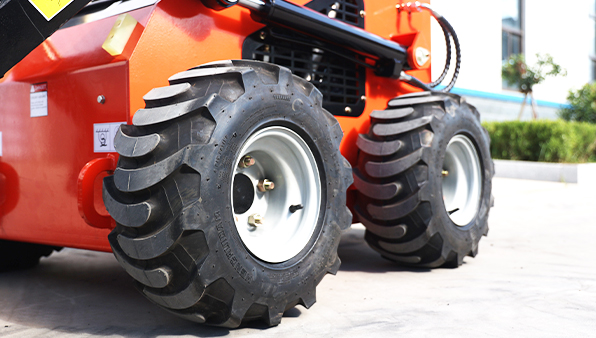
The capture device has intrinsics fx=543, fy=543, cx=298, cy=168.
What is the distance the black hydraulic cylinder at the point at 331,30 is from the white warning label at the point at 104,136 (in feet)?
2.79

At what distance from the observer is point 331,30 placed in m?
3.07

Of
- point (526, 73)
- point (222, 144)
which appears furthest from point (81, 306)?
point (526, 73)

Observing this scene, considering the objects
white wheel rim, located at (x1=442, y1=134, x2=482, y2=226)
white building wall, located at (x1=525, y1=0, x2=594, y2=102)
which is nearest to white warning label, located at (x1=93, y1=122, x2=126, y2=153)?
white wheel rim, located at (x1=442, y1=134, x2=482, y2=226)

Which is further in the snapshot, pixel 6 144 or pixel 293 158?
pixel 6 144

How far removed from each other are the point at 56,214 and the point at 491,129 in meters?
10.7

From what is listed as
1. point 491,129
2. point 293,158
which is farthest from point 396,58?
point 491,129

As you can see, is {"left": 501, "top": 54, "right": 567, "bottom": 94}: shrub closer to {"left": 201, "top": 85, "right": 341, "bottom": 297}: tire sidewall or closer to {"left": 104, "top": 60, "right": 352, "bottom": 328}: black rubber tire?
{"left": 201, "top": 85, "right": 341, "bottom": 297}: tire sidewall

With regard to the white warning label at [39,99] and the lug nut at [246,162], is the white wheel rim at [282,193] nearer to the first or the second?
the lug nut at [246,162]

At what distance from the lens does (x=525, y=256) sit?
4.02 m

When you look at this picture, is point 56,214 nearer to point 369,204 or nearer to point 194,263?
point 194,263

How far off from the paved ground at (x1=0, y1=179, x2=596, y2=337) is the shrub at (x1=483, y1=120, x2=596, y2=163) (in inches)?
266

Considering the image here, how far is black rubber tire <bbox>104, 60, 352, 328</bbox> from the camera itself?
6.47 feet

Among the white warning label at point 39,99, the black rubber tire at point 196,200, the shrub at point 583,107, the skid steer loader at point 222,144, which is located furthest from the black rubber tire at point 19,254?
the shrub at point 583,107

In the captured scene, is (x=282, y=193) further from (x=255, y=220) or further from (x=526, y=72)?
(x=526, y=72)
